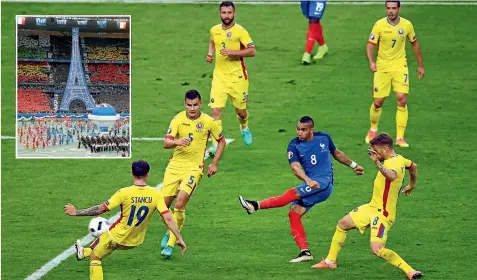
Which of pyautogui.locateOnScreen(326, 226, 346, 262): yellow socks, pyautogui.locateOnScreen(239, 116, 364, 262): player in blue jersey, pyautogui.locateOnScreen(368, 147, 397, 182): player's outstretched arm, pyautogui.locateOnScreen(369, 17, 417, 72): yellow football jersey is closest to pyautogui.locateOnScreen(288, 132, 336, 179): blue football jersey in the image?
pyautogui.locateOnScreen(239, 116, 364, 262): player in blue jersey

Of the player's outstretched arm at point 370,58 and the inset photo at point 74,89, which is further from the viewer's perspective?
the player's outstretched arm at point 370,58

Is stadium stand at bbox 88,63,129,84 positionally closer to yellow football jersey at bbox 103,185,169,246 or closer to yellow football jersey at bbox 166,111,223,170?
yellow football jersey at bbox 166,111,223,170

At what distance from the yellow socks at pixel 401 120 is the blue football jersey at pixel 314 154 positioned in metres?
6.62

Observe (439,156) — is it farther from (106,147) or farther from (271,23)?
(271,23)

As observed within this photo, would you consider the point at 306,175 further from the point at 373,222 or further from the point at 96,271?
the point at 96,271

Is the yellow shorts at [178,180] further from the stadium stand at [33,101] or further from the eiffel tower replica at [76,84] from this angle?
the stadium stand at [33,101]

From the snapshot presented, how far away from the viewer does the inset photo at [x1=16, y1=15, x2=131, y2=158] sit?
25.1 meters

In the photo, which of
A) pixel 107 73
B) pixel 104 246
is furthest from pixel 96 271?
Answer: pixel 107 73

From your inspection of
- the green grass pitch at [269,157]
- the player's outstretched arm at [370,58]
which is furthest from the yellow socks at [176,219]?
the player's outstretched arm at [370,58]

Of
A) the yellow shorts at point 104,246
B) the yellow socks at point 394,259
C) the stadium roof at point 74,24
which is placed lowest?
the yellow socks at point 394,259

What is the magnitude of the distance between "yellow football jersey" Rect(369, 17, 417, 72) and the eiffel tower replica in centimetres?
507

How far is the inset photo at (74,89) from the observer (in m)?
25.1

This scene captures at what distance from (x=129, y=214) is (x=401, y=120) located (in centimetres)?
954

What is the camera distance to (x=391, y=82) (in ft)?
86.0
